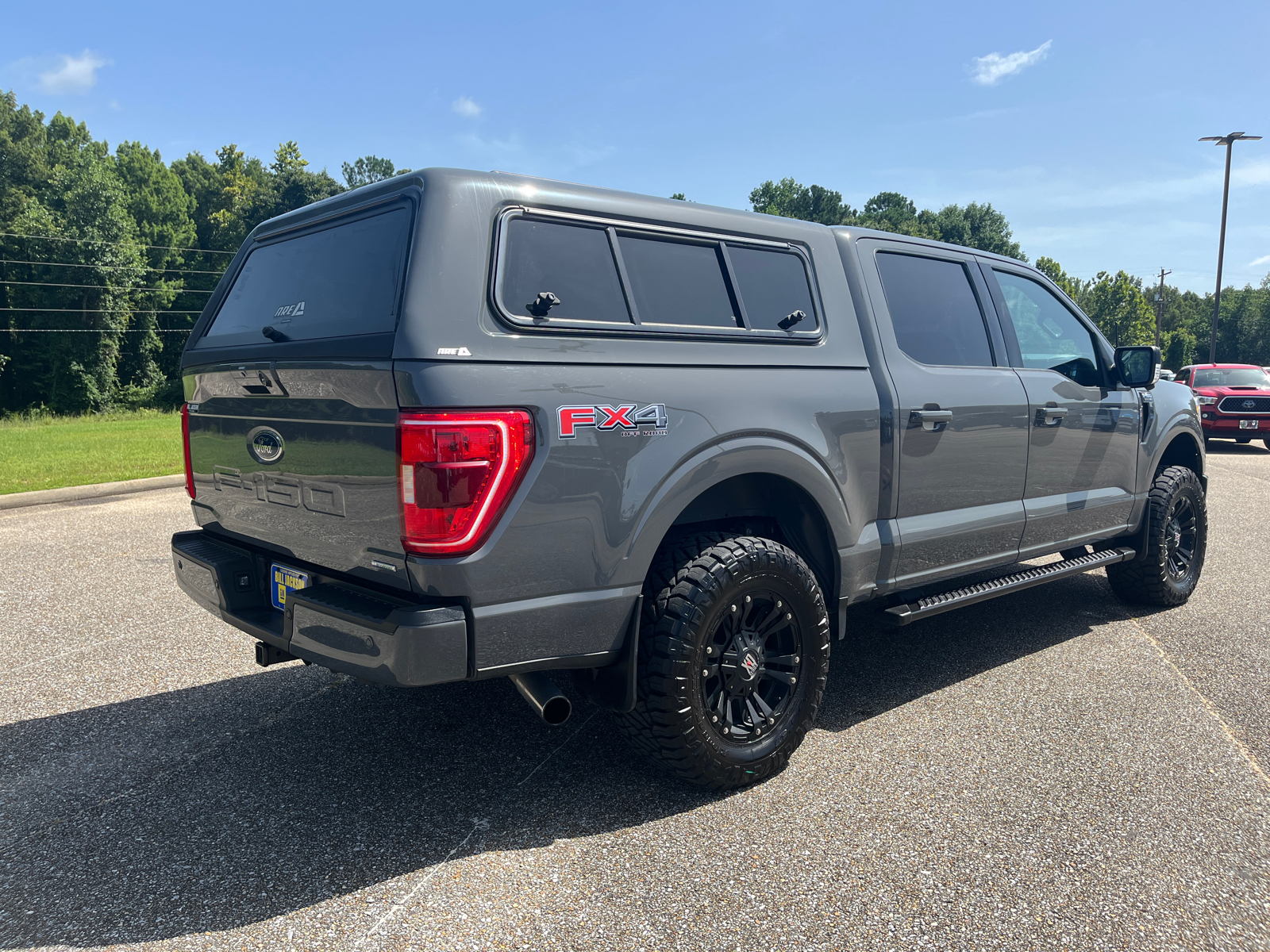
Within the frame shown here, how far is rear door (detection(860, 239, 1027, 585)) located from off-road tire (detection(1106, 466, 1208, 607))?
1.56 meters

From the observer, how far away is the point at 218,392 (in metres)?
3.29

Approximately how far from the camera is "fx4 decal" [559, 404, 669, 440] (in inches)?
101

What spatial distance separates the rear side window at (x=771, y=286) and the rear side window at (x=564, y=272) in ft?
2.08

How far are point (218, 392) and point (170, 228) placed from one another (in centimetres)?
6271

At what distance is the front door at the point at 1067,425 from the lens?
4359mm

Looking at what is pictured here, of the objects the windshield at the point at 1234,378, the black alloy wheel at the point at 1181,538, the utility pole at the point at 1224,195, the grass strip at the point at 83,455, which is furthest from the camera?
the utility pole at the point at 1224,195

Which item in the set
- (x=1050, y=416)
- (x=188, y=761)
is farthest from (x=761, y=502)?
(x=188, y=761)

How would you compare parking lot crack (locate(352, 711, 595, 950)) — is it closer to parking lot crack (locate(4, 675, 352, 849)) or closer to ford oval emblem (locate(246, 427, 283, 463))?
parking lot crack (locate(4, 675, 352, 849))

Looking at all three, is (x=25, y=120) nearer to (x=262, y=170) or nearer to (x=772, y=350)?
(x=262, y=170)

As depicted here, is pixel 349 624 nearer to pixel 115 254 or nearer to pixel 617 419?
pixel 617 419

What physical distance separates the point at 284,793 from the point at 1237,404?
749 inches

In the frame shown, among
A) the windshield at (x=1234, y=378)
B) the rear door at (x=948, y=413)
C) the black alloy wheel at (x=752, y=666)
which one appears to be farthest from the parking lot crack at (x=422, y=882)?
the windshield at (x=1234, y=378)

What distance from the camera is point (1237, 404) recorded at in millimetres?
16812

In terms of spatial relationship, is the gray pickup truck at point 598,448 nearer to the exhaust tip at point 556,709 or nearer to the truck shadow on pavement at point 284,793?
the exhaust tip at point 556,709
